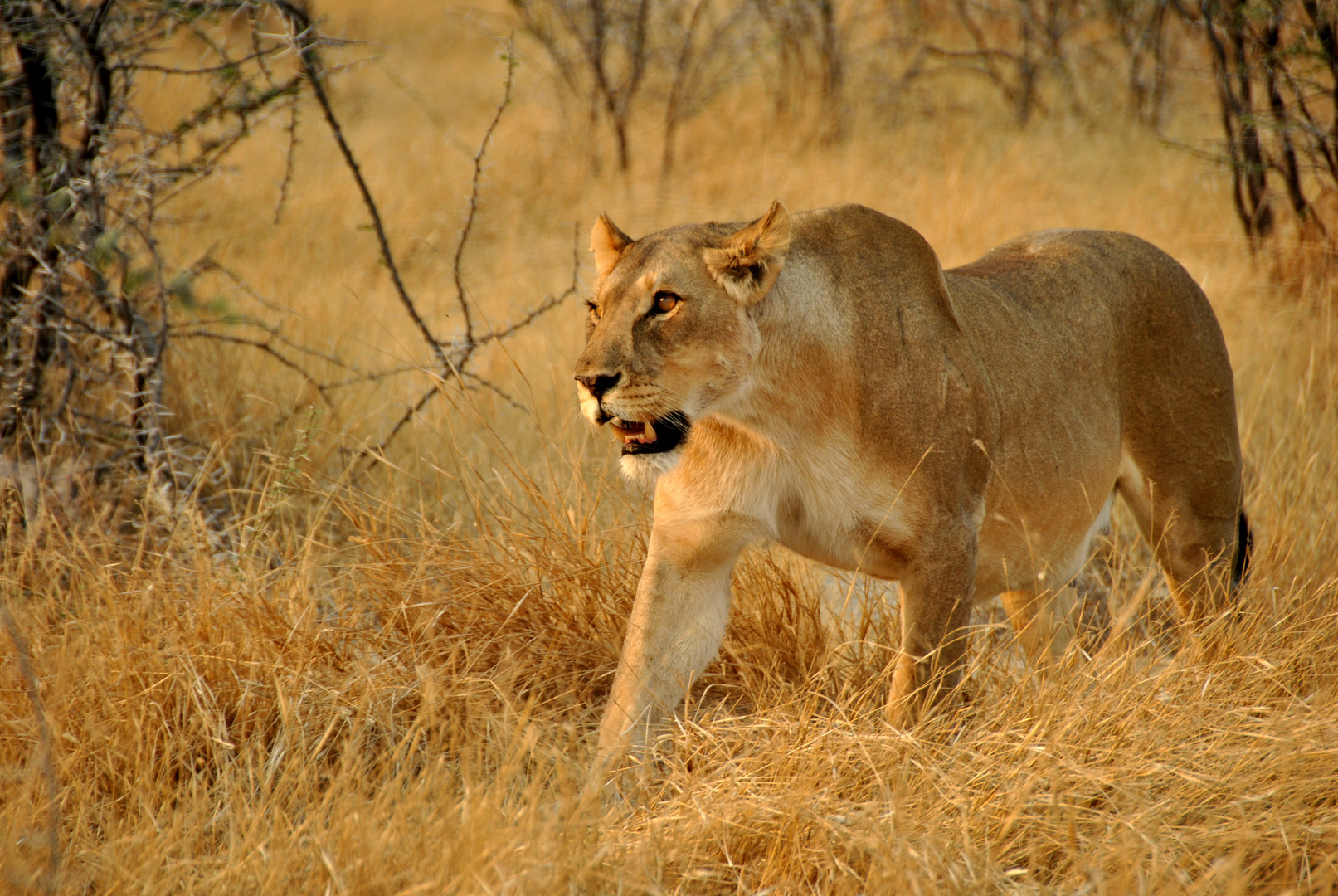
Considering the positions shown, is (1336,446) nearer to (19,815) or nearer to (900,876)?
(900,876)

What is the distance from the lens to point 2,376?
4.32 m

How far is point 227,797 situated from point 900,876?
1339 millimetres

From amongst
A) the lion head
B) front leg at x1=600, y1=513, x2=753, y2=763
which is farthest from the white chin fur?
front leg at x1=600, y1=513, x2=753, y2=763

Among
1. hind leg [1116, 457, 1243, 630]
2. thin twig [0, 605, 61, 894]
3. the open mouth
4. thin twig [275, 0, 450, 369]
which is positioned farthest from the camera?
thin twig [275, 0, 450, 369]

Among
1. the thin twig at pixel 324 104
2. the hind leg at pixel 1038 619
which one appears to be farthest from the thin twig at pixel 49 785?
the hind leg at pixel 1038 619

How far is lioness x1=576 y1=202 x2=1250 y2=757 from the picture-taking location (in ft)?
8.80

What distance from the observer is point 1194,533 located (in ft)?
12.0

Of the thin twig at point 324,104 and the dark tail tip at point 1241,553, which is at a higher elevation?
the thin twig at point 324,104

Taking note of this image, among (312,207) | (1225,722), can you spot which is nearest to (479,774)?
(1225,722)

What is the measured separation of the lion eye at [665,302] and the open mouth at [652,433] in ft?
0.71

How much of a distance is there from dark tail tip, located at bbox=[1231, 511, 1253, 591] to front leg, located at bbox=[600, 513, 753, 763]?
1.67 metres

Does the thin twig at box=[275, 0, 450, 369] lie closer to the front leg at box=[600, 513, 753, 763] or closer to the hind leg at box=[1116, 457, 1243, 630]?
the front leg at box=[600, 513, 753, 763]

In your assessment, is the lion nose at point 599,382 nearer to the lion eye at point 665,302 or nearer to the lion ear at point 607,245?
the lion eye at point 665,302

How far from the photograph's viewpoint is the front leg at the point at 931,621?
2783mm
